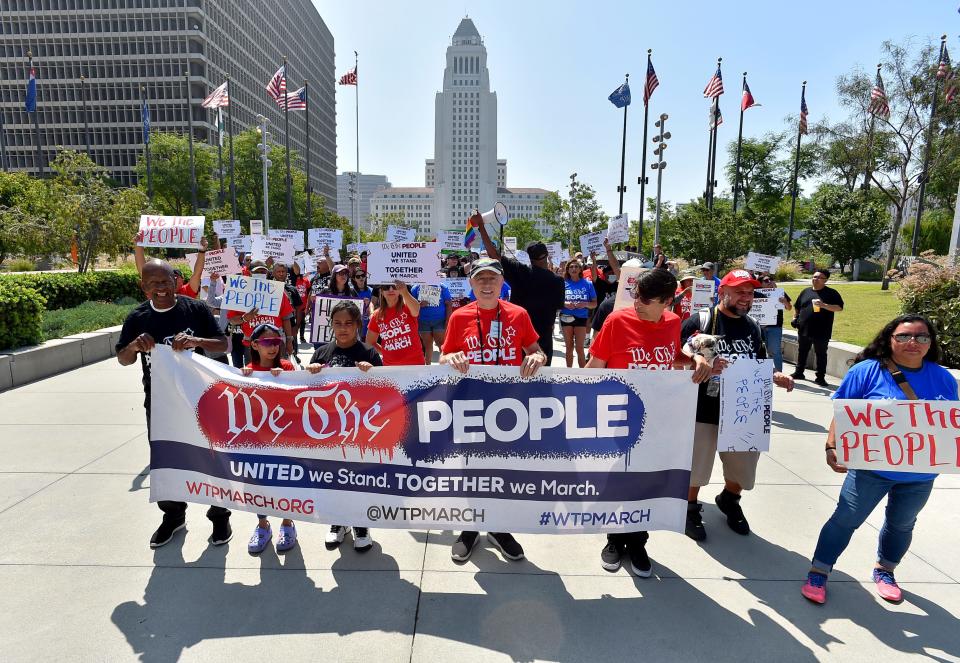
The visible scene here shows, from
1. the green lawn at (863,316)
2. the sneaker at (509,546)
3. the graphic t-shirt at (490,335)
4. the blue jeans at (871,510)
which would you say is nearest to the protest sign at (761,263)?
the green lawn at (863,316)

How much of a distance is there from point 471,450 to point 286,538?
1.50m

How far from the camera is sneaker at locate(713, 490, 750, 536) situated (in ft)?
13.1

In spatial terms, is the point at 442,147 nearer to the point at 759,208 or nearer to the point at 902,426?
the point at 759,208

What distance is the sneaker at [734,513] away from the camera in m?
3.98

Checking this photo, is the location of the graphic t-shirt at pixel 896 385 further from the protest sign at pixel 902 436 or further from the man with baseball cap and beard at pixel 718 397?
the man with baseball cap and beard at pixel 718 397

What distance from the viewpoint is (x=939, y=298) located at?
26.8 feet

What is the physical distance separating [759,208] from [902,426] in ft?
229

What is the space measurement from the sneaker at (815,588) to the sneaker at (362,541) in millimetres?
2683

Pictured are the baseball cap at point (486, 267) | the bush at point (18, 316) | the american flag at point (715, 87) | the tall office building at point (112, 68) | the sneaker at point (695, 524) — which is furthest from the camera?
the tall office building at point (112, 68)

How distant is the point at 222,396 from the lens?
3.47 metres

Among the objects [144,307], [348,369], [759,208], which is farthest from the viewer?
[759,208]

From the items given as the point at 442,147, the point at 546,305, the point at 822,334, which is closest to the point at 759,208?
the point at 822,334

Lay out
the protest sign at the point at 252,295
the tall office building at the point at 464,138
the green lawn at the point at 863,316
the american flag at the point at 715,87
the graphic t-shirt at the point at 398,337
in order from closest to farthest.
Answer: the graphic t-shirt at the point at 398,337 < the protest sign at the point at 252,295 < the green lawn at the point at 863,316 < the american flag at the point at 715,87 < the tall office building at the point at 464,138

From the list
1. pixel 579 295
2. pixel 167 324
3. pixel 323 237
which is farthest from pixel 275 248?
pixel 167 324
